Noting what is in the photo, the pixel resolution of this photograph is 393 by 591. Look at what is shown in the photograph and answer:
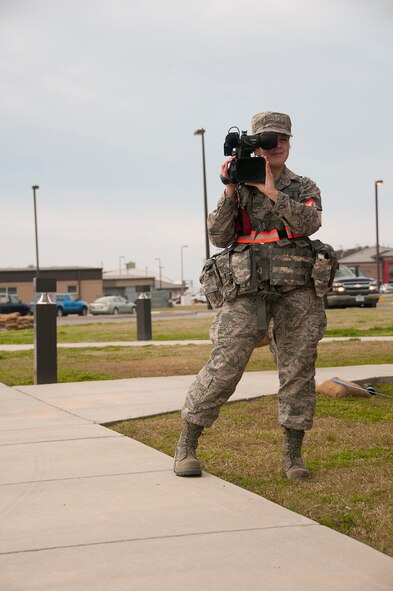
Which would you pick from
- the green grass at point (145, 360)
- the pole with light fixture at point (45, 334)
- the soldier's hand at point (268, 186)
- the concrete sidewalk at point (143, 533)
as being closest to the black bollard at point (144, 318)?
the green grass at point (145, 360)

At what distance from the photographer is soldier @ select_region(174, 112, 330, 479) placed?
15.9 ft

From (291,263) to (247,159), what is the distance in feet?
1.99

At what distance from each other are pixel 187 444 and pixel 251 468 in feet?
1.53

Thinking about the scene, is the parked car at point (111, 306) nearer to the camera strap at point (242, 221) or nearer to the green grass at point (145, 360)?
the green grass at point (145, 360)

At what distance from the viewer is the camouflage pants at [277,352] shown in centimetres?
484

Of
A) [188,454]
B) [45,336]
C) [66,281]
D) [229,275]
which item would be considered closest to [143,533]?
[188,454]

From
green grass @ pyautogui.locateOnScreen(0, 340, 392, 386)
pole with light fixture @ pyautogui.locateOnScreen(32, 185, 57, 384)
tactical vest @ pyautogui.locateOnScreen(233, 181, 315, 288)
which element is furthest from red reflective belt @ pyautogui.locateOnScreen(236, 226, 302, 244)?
green grass @ pyautogui.locateOnScreen(0, 340, 392, 386)

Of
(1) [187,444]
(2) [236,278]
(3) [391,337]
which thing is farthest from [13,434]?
(3) [391,337]

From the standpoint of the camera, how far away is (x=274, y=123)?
16.1ft

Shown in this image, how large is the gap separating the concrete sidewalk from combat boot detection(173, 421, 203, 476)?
7cm

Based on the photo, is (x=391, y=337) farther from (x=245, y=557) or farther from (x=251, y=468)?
(x=245, y=557)

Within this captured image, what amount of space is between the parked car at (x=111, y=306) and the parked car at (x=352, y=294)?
55.5ft

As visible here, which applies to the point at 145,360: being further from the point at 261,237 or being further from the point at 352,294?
the point at 352,294

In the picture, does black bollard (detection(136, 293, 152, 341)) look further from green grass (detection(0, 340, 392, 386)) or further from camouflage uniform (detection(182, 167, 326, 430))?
camouflage uniform (detection(182, 167, 326, 430))
